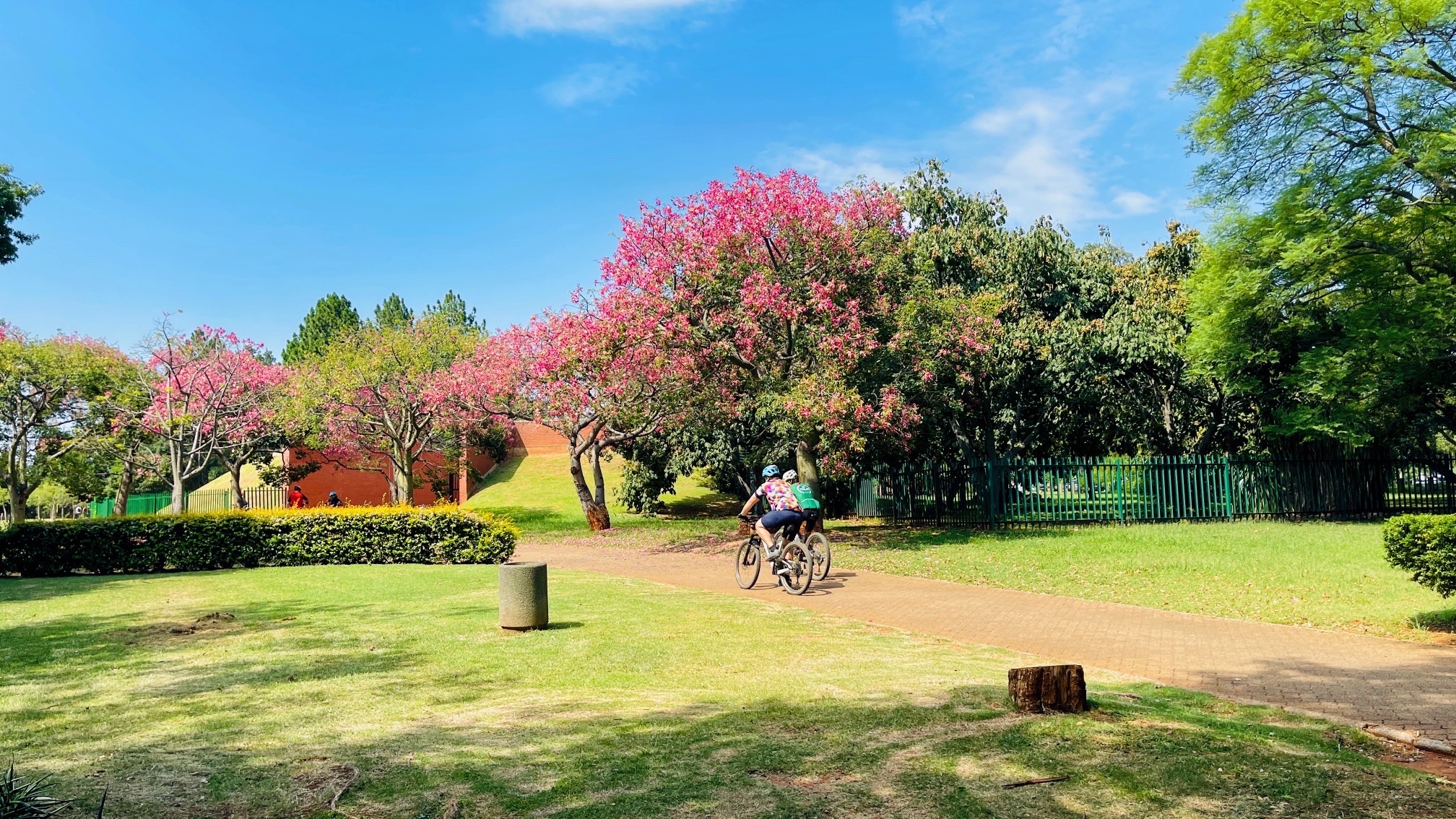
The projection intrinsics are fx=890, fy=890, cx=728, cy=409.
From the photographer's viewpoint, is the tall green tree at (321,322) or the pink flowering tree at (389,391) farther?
the tall green tree at (321,322)

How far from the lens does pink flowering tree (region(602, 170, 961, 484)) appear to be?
18.8 meters

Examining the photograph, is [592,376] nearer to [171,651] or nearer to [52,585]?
[52,585]

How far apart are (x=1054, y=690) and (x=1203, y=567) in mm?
9985

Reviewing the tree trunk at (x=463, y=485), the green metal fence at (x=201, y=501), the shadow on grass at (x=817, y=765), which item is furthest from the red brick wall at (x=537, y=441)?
the shadow on grass at (x=817, y=765)

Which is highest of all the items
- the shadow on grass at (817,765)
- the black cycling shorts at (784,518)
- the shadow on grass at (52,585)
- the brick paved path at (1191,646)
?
the black cycling shorts at (784,518)

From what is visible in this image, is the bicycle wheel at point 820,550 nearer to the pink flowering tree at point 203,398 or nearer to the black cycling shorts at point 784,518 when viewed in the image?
the black cycling shorts at point 784,518

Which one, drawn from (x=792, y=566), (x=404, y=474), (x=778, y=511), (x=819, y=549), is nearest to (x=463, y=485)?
(x=404, y=474)

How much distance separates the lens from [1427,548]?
8.70 m

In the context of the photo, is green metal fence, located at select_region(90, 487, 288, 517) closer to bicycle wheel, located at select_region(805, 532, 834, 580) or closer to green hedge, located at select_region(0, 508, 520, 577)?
green hedge, located at select_region(0, 508, 520, 577)

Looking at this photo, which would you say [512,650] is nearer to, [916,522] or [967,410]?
[916,522]

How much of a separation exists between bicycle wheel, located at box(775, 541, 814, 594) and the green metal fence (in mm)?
33577

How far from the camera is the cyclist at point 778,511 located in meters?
12.2

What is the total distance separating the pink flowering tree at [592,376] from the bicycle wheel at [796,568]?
810 cm

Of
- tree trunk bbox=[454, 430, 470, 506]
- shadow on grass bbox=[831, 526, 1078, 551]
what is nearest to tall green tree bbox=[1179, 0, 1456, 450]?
shadow on grass bbox=[831, 526, 1078, 551]
